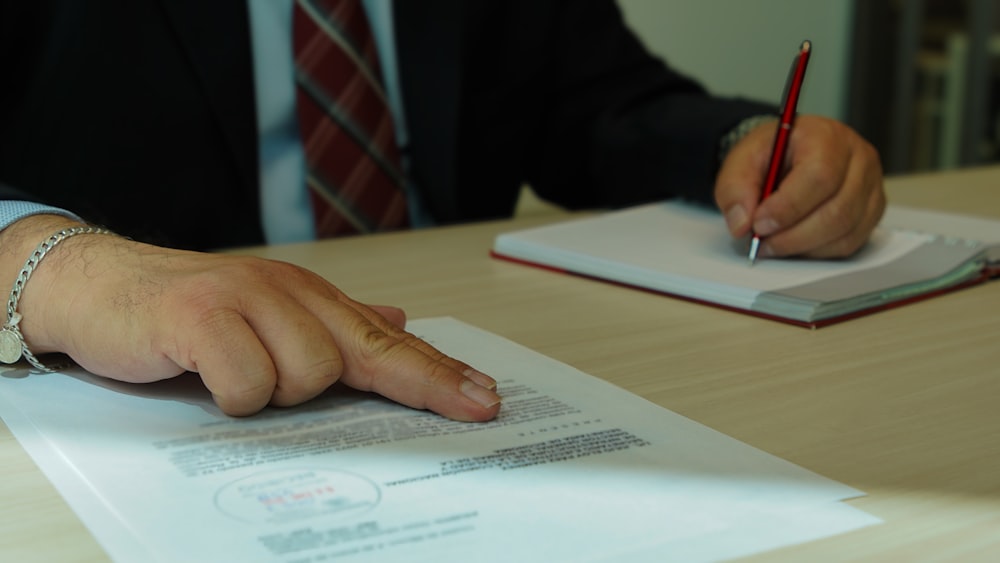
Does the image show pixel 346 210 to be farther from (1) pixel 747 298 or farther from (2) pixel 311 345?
(2) pixel 311 345

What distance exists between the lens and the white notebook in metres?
0.91

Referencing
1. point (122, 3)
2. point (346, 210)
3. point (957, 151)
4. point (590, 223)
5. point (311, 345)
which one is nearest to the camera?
point (311, 345)

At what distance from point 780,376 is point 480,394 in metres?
0.22

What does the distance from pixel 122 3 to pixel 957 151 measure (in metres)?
3.62

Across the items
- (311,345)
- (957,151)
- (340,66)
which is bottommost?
(957,151)

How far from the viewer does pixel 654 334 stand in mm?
845

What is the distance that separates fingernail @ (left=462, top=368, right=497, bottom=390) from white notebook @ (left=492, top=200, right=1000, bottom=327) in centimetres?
31

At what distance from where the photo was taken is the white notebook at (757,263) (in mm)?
907

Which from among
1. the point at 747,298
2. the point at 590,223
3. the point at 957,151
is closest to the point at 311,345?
the point at 747,298

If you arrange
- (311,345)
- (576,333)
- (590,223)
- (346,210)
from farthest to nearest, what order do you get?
(346,210)
(590,223)
(576,333)
(311,345)

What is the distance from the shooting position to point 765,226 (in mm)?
1015

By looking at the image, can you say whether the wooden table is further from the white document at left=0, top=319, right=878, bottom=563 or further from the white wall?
the white wall

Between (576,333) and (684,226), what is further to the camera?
(684,226)

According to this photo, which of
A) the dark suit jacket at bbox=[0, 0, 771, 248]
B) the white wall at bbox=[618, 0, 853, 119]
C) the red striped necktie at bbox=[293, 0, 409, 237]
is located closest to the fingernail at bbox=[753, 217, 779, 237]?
the dark suit jacket at bbox=[0, 0, 771, 248]
